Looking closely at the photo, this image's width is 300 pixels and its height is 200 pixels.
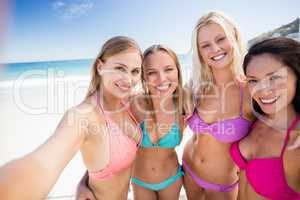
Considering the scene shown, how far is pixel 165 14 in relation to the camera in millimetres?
21734

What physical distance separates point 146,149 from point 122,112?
46cm

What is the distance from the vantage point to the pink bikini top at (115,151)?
2264 millimetres

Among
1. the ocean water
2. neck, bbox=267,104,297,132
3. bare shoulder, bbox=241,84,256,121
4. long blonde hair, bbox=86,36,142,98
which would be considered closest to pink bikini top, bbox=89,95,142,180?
long blonde hair, bbox=86,36,142,98

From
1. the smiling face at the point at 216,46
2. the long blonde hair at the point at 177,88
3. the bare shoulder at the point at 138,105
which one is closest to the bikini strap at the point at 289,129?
the smiling face at the point at 216,46

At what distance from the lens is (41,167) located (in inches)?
55.4

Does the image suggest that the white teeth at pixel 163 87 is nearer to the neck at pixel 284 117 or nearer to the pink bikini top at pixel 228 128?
the pink bikini top at pixel 228 128

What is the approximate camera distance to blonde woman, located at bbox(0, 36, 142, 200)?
73.5 inches

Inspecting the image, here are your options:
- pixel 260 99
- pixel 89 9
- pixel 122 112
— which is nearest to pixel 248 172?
pixel 260 99

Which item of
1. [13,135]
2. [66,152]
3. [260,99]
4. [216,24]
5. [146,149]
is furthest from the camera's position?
[13,135]

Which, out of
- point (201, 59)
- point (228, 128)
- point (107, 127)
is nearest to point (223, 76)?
point (201, 59)

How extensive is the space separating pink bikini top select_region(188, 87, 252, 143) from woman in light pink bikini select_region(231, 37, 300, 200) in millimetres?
306

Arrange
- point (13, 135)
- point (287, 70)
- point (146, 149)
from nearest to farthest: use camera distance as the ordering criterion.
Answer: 1. point (287, 70)
2. point (146, 149)
3. point (13, 135)

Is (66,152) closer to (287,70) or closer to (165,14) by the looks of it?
(287,70)

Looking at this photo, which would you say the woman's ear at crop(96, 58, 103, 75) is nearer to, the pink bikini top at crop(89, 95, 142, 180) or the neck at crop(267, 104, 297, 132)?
the pink bikini top at crop(89, 95, 142, 180)
